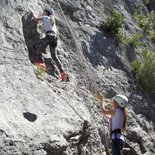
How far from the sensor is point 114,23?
14.4 meters

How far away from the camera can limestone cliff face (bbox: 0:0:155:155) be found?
8633 millimetres

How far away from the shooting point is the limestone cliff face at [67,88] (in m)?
8.63

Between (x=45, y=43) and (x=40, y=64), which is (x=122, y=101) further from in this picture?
(x=45, y=43)

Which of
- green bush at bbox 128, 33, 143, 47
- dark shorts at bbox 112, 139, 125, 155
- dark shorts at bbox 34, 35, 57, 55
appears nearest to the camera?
dark shorts at bbox 112, 139, 125, 155

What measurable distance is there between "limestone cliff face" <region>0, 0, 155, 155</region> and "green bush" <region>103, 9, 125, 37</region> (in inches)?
11.1

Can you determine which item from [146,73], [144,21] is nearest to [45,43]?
Answer: [146,73]

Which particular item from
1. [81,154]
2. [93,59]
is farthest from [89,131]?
[93,59]

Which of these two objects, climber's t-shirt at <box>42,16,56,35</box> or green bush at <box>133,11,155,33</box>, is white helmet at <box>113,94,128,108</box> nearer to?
climber's t-shirt at <box>42,16,56,35</box>

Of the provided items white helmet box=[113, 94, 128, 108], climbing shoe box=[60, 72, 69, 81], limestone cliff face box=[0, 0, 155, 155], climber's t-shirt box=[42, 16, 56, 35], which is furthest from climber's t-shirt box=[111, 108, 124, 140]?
climber's t-shirt box=[42, 16, 56, 35]

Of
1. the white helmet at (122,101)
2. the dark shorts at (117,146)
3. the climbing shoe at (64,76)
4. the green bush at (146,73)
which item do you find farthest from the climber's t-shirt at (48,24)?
the dark shorts at (117,146)

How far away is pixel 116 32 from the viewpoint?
14.5 metres

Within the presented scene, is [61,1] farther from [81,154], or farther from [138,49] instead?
[81,154]

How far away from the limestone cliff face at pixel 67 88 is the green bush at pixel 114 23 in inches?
11.1

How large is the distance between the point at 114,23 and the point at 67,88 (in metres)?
4.29
